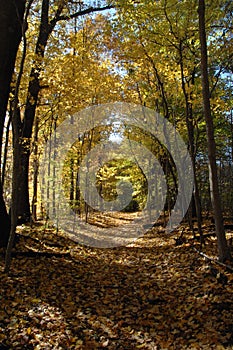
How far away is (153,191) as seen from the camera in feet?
66.8

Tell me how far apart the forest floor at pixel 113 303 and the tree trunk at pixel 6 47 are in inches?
34.3

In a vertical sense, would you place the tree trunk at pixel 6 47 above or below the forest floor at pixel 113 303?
above

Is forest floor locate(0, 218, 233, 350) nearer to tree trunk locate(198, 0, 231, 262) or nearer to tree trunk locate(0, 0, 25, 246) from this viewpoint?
tree trunk locate(198, 0, 231, 262)

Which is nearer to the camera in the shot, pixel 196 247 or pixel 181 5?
pixel 181 5

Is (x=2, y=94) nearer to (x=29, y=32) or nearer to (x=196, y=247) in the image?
(x=29, y=32)

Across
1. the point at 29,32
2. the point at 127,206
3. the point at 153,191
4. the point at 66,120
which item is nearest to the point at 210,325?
the point at 29,32

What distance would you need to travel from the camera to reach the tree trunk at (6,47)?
6.80 metres

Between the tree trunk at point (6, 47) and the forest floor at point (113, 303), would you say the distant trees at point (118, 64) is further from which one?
the forest floor at point (113, 303)

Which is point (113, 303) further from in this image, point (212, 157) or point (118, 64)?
point (118, 64)

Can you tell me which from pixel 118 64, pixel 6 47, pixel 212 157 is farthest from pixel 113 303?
pixel 118 64

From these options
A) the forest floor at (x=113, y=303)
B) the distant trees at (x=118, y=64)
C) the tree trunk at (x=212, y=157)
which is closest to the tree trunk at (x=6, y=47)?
the distant trees at (x=118, y=64)

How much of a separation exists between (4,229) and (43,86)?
14.4 feet

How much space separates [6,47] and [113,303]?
6112 mm

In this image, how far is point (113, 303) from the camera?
5.17 metres
